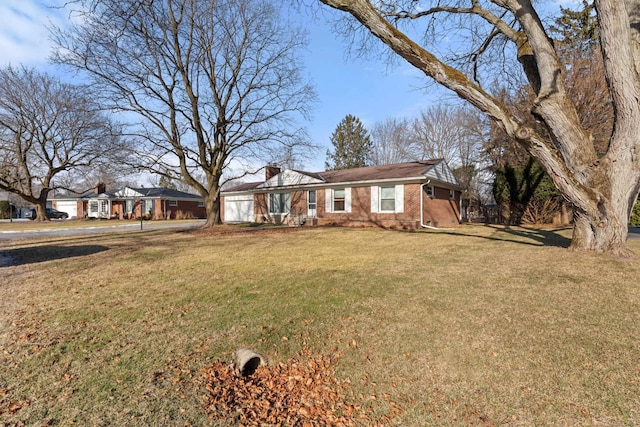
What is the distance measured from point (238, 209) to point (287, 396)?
939 inches

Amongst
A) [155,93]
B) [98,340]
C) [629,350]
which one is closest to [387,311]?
[629,350]

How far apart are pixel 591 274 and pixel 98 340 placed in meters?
7.25

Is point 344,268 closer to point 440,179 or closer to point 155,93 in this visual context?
point 440,179

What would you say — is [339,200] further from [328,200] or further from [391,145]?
[391,145]

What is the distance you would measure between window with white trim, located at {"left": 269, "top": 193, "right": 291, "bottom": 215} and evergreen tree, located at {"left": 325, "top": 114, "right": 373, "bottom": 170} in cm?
2166

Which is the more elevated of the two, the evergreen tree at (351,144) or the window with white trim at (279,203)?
the evergreen tree at (351,144)

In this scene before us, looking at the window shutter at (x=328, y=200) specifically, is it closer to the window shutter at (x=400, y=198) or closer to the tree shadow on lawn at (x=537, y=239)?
the window shutter at (x=400, y=198)

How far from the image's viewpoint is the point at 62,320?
418 centimetres

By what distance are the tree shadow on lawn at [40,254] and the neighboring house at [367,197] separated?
1196 centimetres

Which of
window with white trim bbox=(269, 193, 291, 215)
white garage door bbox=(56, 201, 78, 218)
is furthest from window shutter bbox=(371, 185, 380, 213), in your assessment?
white garage door bbox=(56, 201, 78, 218)

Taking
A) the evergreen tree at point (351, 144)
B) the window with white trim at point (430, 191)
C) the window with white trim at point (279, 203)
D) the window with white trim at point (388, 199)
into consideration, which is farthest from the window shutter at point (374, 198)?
the evergreen tree at point (351, 144)

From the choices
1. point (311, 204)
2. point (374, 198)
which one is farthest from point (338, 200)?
point (374, 198)

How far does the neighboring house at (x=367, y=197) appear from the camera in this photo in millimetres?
16234

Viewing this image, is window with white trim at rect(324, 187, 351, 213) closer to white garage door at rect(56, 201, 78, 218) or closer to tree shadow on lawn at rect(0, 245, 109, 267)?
tree shadow on lawn at rect(0, 245, 109, 267)
